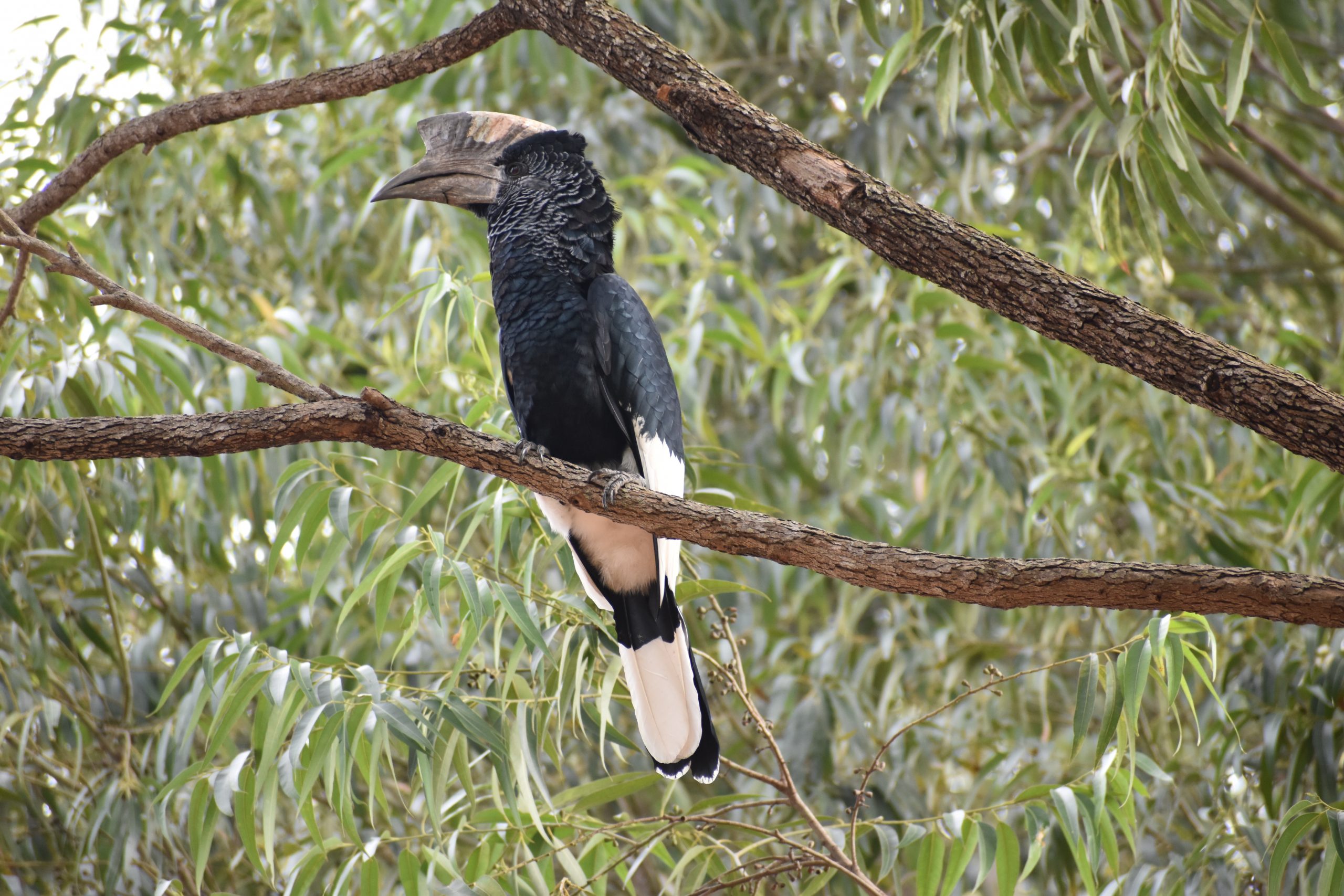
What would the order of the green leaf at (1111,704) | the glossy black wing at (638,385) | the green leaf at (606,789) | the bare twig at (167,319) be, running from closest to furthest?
the bare twig at (167,319), the green leaf at (1111,704), the green leaf at (606,789), the glossy black wing at (638,385)

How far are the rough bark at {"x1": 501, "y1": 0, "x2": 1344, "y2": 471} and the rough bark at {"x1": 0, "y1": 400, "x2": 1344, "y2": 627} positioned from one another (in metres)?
0.15

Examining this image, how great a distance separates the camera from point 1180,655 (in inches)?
57.3

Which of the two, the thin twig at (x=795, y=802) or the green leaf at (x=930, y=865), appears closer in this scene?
the thin twig at (x=795, y=802)

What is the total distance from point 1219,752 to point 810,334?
4.24ft

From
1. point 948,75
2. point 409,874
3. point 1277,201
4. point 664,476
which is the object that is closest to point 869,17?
point 948,75

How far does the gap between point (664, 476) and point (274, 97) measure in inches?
30.5

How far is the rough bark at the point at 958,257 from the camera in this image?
1080 millimetres

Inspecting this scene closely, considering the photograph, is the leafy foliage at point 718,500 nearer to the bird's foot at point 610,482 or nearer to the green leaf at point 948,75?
the green leaf at point 948,75

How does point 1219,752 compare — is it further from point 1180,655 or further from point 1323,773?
point 1180,655

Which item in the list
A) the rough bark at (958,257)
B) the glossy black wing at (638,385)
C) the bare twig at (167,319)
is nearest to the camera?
the rough bark at (958,257)

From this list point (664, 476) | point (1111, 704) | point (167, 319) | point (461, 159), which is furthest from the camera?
point (461, 159)

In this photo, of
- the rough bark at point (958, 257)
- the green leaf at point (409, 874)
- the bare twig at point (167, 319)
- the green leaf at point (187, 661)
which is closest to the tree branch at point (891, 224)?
the rough bark at point (958, 257)

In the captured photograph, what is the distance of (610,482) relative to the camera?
1.41 metres

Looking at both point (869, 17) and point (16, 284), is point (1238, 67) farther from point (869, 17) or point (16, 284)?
point (16, 284)
